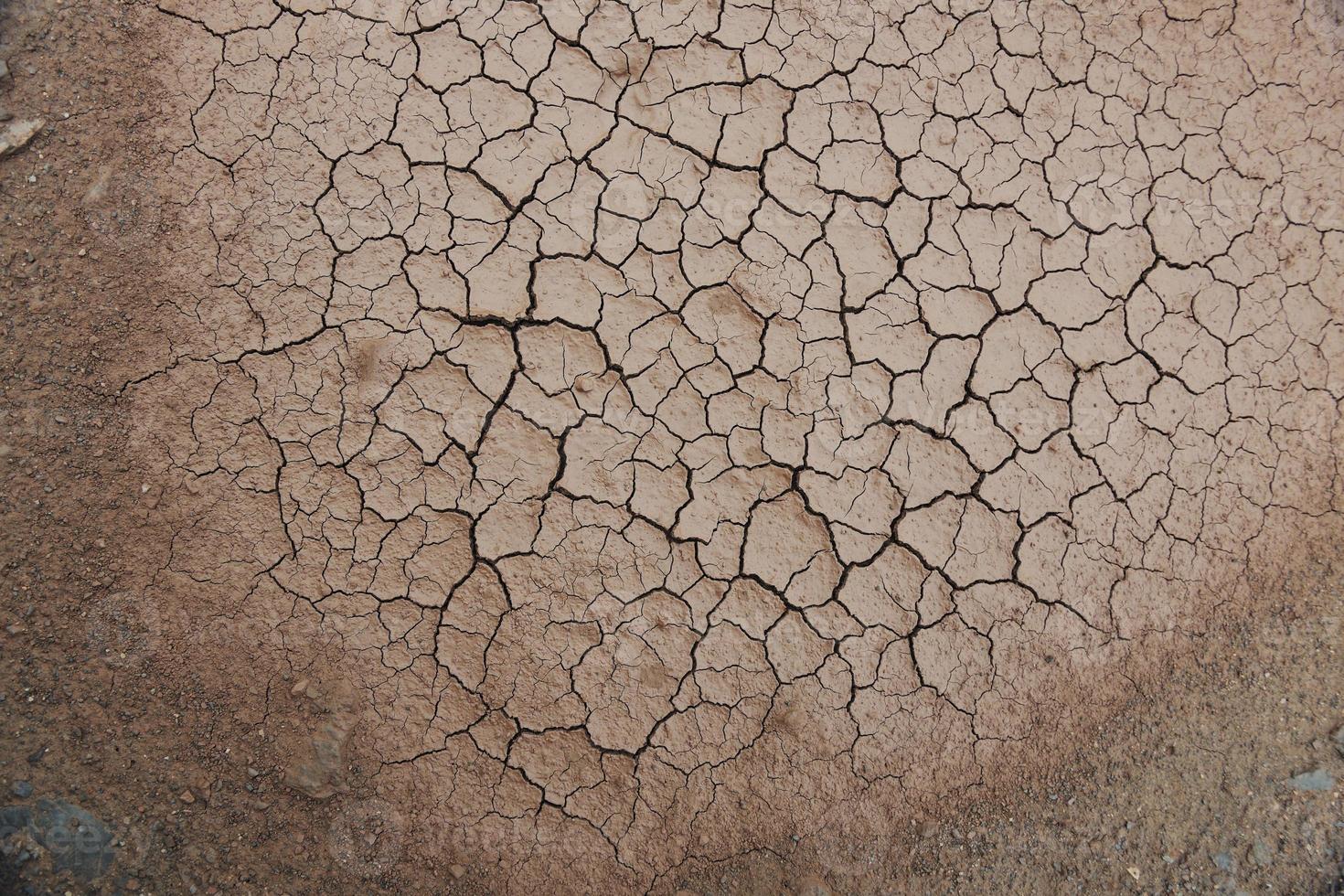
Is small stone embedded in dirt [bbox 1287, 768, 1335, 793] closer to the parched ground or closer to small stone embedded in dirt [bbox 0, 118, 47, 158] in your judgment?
the parched ground

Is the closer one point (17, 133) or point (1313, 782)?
point (17, 133)

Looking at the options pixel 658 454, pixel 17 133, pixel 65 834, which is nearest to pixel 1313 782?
pixel 658 454

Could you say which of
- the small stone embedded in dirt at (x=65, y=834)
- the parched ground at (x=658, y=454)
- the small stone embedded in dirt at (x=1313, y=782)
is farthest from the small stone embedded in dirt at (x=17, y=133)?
the small stone embedded in dirt at (x=1313, y=782)

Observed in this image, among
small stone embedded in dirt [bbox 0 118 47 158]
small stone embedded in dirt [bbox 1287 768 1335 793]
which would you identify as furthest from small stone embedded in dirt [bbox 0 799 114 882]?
small stone embedded in dirt [bbox 1287 768 1335 793]

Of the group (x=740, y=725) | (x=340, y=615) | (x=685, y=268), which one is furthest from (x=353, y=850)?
(x=685, y=268)

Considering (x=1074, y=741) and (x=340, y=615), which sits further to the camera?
(x=1074, y=741)

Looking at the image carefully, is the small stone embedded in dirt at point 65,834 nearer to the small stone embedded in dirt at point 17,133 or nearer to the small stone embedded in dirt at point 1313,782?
the small stone embedded in dirt at point 17,133

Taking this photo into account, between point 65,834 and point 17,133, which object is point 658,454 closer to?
point 65,834

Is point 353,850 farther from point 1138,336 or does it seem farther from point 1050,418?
point 1138,336
